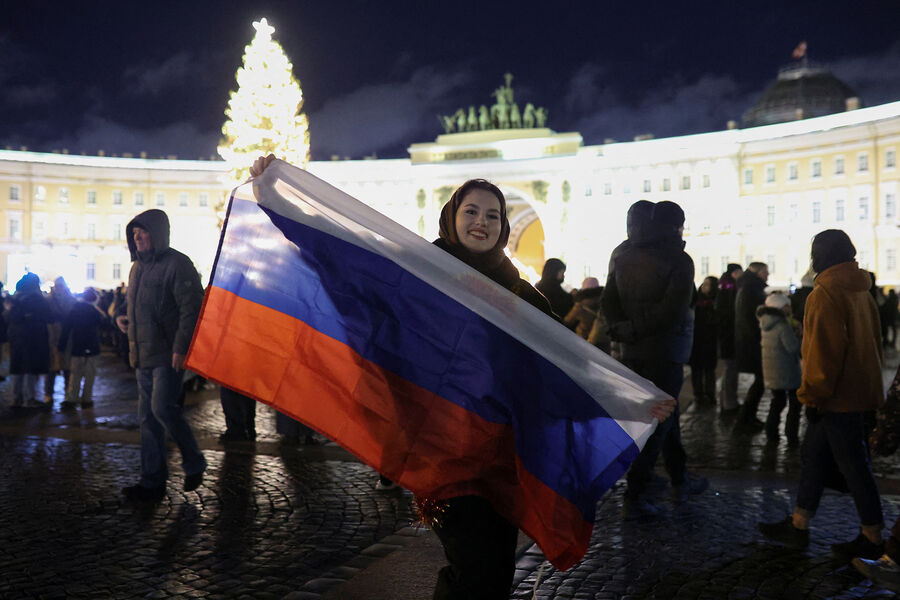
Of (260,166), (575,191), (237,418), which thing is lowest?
(237,418)

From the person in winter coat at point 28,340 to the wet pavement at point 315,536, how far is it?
3.55 metres

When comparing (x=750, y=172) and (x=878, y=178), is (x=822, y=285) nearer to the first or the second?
(x=878, y=178)

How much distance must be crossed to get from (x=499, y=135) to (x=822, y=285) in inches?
2144

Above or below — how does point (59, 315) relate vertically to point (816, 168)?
below

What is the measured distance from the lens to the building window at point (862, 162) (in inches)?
1898

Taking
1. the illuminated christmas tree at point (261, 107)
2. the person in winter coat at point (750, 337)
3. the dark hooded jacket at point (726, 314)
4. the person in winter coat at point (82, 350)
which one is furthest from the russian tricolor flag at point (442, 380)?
the illuminated christmas tree at point (261, 107)

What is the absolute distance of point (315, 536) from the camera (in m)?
4.46

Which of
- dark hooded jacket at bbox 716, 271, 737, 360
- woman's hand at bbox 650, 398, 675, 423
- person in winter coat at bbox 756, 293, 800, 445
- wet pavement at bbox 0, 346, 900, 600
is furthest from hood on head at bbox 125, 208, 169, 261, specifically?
dark hooded jacket at bbox 716, 271, 737, 360

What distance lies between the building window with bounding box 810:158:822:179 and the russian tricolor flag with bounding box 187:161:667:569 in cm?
5315

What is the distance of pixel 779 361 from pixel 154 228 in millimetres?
5312

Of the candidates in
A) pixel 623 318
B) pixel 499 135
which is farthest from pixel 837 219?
pixel 623 318

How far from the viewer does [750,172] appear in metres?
53.4

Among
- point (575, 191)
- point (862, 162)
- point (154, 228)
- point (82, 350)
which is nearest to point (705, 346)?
point (154, 228)

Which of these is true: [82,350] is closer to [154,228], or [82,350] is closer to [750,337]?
[154,228]
